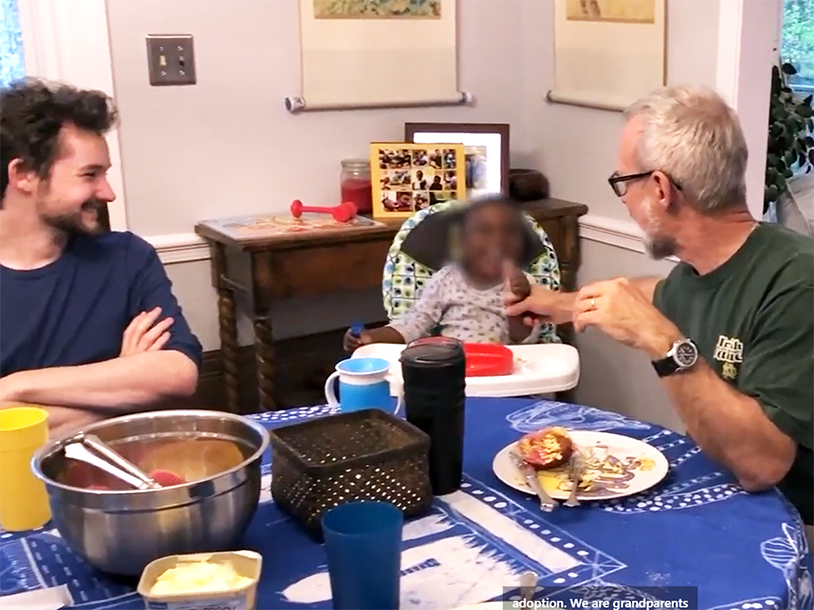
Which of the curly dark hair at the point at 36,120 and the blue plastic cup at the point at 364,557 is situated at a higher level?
the curly dark hair at the point at 36,120

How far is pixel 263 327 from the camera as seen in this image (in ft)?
9.75

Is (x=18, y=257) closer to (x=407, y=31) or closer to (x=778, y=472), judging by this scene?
(x=778, y=472)

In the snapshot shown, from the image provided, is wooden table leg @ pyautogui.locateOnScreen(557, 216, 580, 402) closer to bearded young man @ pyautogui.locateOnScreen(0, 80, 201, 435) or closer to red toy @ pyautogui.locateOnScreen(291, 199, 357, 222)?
red toy @ pyautogui.locateOnScreen(291, 199, 357, 222)

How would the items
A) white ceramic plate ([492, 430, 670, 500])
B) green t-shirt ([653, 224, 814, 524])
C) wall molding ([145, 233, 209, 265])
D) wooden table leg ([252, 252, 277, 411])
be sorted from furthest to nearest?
wall molding ([145, 233, 209, 265]) < wooden table leg ([252, 252, 277, 411]) < green t-shirt ([653, 224, 814, 524]) < white ceramic plate ([492, 430, 670, 500])

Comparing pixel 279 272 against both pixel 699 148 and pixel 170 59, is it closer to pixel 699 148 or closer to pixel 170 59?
pixel 170 59

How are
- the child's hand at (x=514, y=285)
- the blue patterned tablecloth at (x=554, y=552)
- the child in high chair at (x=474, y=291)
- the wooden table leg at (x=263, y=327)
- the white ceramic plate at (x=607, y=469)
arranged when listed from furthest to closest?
1. the wooden table leg at (x=263, y=327)
2. the child in high chair at (x=474, y=291)
3. the child's hand at (x=514, y=285)
4. the white ceramic plate at (x=607, y=469)
5. the blue patterned tablecloth at (x=554, y=552)

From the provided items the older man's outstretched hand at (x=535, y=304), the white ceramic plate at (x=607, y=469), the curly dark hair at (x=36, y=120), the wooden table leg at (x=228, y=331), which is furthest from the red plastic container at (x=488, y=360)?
the wooden table leg at (x=228, y=331)

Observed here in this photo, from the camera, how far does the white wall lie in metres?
3.02

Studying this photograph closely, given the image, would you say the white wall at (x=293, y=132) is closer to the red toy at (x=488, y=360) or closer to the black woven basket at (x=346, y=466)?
the red toy at (x=488, y=360)

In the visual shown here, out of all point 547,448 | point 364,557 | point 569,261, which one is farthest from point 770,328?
point 569,261

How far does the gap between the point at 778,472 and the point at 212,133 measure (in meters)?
2.19

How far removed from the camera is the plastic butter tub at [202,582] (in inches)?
42.9

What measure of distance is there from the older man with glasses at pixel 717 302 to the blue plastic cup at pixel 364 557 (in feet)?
2.04

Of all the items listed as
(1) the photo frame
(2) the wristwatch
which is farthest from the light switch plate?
(2) the wristwatch
